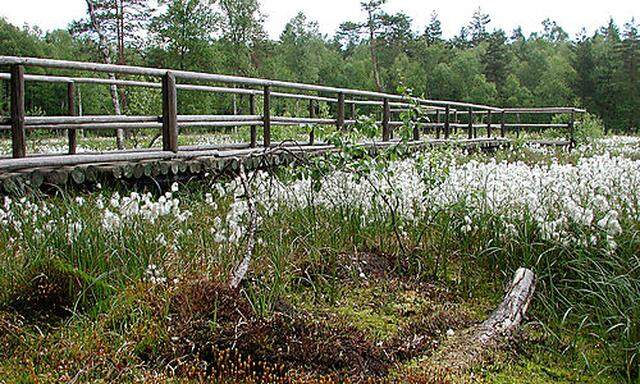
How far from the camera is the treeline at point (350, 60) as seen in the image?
38312 millimetres

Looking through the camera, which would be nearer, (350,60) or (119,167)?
(119,167)

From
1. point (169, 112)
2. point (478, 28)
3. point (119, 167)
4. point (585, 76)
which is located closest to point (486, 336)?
point (119, 167)

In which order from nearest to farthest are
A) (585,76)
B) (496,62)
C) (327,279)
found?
(327,279), (585,76), (496,62)

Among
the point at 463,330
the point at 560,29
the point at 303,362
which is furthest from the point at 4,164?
the point at 560,29

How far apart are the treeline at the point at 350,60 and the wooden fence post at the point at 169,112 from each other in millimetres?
20384

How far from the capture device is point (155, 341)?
3609 mm

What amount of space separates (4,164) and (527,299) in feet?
16.3

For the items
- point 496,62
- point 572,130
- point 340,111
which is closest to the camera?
point 340,111

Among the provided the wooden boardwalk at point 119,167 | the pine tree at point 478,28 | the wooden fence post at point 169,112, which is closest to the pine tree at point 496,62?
the pine tree at point 478,28

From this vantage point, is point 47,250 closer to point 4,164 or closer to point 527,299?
point 4,164

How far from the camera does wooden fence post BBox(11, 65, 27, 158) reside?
6.35 m

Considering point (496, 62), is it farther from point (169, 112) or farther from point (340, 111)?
point (169, 112)

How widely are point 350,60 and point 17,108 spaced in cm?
6432

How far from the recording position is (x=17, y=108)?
639 centimetres
